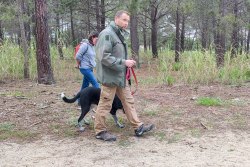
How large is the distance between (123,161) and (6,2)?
11.5m

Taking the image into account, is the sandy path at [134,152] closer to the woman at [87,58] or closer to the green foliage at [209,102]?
the green foliage at [209,102]

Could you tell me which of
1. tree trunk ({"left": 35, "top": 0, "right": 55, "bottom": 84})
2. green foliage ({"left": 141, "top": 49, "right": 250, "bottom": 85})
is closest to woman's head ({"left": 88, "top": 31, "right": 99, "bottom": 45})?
green foliage ({"left": 141, "top": 49, "right": 250, "bottom": 85})

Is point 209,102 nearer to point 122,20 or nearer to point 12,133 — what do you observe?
point 122,20

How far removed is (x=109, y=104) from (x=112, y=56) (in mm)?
733

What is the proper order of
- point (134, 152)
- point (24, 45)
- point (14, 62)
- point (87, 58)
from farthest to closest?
point (14, 62) → point (24, 45) → point (87, 58) → point (134, 152)

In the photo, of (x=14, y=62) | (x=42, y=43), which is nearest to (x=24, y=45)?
(x=14, y=62)

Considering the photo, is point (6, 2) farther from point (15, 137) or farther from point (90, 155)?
point (90, 155)

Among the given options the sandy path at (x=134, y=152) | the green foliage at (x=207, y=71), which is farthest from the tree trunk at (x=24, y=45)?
the sandy path at (x=134, y=152)

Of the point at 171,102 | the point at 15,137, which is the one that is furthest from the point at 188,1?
the point at 15,137

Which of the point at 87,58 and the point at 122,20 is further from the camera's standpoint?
the point at 87,58

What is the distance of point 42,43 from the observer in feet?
31.7

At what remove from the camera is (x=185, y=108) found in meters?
6.75

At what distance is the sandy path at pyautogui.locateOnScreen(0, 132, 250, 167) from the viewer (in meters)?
4.35

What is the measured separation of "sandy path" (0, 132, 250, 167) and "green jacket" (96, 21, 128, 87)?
0.95 m
